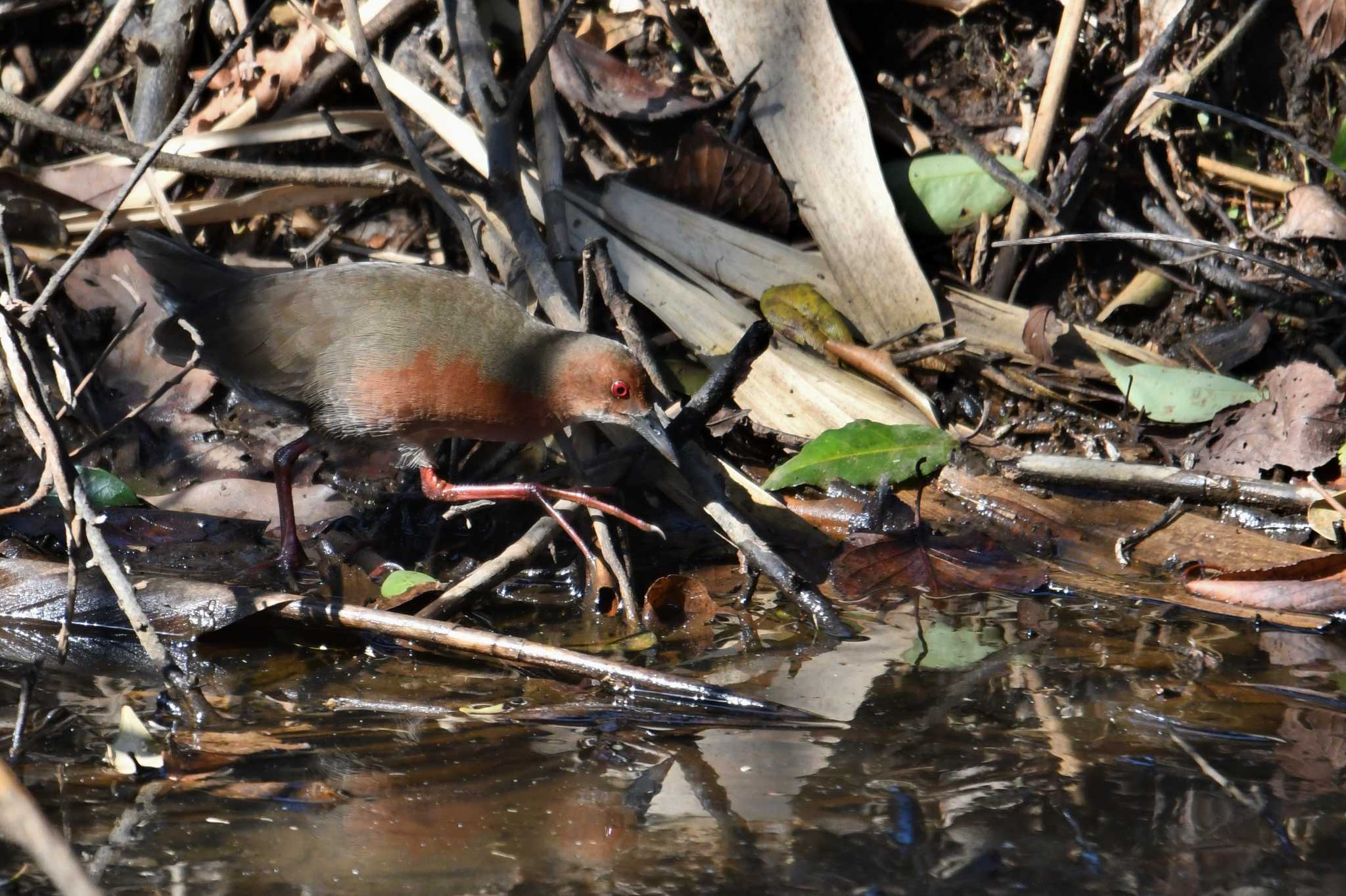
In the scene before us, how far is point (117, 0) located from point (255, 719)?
392cm

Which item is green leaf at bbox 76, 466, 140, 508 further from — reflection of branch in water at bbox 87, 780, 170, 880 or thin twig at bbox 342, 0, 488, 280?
reflection of branch in water at bbox 87, 780, 170, 880

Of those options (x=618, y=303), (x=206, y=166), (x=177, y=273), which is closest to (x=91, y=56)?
(x=206, y=166)

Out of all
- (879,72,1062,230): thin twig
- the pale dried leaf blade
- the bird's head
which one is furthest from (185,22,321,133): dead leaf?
(879,72,1062,230): thin twig

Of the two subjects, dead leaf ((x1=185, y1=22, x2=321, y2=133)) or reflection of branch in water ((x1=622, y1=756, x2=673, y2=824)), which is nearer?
reflection of branch in water ((x1=622, y1=756, x2=673, y2=824))

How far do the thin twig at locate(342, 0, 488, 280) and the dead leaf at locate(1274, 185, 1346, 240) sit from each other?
2.98m

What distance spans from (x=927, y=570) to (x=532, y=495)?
1219mm

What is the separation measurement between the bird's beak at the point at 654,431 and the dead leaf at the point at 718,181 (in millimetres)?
1366

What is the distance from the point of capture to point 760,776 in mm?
2641

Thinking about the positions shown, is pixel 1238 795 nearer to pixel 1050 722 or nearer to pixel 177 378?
pixel 1050 722

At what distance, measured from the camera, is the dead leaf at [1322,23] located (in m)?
4.76

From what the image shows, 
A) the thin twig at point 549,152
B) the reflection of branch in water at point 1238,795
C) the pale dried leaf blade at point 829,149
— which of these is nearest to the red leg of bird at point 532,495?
the thin twig at point 549,152

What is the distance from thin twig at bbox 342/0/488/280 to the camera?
13.8 ft

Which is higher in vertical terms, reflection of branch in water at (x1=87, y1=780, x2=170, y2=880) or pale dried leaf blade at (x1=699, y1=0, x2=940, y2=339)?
pale dried leaf blade at (x1=699, y1=0, x2=940, y2=339)

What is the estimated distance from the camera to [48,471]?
103 inches
